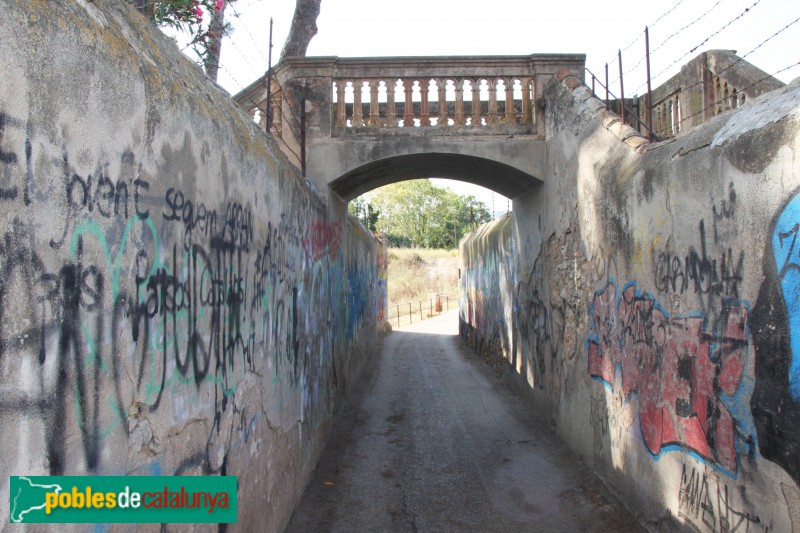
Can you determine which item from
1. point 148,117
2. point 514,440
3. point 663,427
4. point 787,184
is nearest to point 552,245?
point 514,440

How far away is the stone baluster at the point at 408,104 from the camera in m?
9.35

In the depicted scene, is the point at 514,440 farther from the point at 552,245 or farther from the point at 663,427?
the point at 663,427

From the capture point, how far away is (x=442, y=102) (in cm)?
935

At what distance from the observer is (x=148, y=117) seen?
9.07ft

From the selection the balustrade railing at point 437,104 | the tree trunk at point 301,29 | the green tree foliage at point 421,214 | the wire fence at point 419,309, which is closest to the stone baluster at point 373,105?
the balustrade railing at point 437,104

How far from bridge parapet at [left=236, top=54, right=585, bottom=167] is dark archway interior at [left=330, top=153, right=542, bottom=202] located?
1.57 feet

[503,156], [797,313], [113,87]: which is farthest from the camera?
[503,156]

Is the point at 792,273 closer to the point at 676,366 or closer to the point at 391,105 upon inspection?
the point at 676,366

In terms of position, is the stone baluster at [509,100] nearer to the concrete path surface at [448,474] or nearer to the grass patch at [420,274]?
the concrete path surface at [448,474]

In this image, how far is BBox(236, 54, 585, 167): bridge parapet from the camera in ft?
30.3

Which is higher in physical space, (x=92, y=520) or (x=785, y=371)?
(x=785, y=371)

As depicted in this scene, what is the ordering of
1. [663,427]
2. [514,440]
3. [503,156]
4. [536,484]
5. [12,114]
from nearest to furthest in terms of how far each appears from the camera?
[12,114] < [663,427] < [536,484] < [514,440] < [503,156]

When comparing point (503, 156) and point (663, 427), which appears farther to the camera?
point (503, 156)

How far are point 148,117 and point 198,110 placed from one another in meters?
0.69
